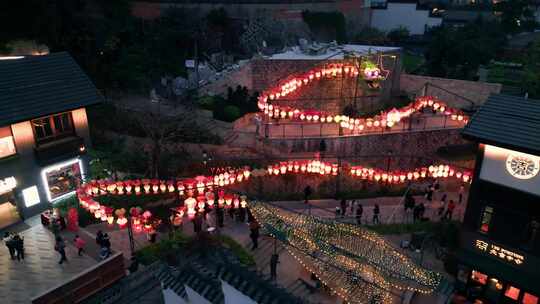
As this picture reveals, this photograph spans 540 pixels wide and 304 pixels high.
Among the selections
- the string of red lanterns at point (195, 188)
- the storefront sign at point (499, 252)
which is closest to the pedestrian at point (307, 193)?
the string of red lanterns at point (195, 188)

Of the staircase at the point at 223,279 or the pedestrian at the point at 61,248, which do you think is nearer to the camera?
the staircase at the point at 223,279

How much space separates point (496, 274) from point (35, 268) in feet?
60.6

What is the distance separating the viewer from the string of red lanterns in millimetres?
17891

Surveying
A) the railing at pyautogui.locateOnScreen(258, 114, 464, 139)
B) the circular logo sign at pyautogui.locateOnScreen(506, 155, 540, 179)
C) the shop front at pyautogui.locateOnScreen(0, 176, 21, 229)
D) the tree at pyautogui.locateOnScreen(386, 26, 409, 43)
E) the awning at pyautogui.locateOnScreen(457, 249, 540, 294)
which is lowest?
the awning at pyautogui.locateOnScreen(457, 249, 540, 294)

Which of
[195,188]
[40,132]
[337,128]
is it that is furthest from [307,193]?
[40,132]

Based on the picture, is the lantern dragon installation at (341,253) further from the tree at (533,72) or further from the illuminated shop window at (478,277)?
the tree at (533,72)

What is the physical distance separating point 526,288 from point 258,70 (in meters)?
21.0

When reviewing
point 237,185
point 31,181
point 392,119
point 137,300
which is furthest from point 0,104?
point 392,119

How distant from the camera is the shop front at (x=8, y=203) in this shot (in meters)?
17.7

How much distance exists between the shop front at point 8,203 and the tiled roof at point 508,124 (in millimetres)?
19365

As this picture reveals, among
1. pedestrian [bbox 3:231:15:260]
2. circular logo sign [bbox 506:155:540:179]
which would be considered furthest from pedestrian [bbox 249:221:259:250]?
circular logo sign [bbox 506:155:540:179]

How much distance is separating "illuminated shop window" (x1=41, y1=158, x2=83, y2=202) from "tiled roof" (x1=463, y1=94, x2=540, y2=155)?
1817cm

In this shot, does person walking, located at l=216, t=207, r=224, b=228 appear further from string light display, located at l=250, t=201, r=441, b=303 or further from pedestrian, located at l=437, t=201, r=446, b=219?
pedestrian, located at l=437, t=201, r=446, b=219

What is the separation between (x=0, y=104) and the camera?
57.5 ft
